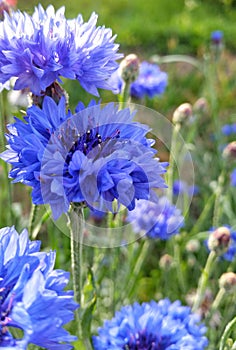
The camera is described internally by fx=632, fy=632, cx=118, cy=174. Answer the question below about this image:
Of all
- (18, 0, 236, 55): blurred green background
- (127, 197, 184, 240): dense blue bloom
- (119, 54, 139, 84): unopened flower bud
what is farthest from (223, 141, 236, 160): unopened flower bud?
(18, 0, 236, 55): blurred green background

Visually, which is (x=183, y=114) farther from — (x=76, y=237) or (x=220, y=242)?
(x=76, y=237)

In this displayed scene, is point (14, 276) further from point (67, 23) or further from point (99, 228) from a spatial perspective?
point (99, 228)

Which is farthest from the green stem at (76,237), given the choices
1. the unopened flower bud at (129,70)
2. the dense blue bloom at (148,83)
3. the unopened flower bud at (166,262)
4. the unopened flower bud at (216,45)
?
the unopened flower bud at (216,45)

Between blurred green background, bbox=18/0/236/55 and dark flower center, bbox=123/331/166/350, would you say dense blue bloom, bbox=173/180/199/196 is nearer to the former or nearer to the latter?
dark flower center, bbox=123/331/166/350

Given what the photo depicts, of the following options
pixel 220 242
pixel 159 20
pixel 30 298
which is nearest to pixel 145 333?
pixel 220 242

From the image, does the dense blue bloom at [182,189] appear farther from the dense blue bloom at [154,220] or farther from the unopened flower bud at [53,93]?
the unopened flower bud at [53,93]

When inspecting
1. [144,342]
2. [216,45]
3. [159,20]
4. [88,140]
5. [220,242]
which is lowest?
[144,342]
